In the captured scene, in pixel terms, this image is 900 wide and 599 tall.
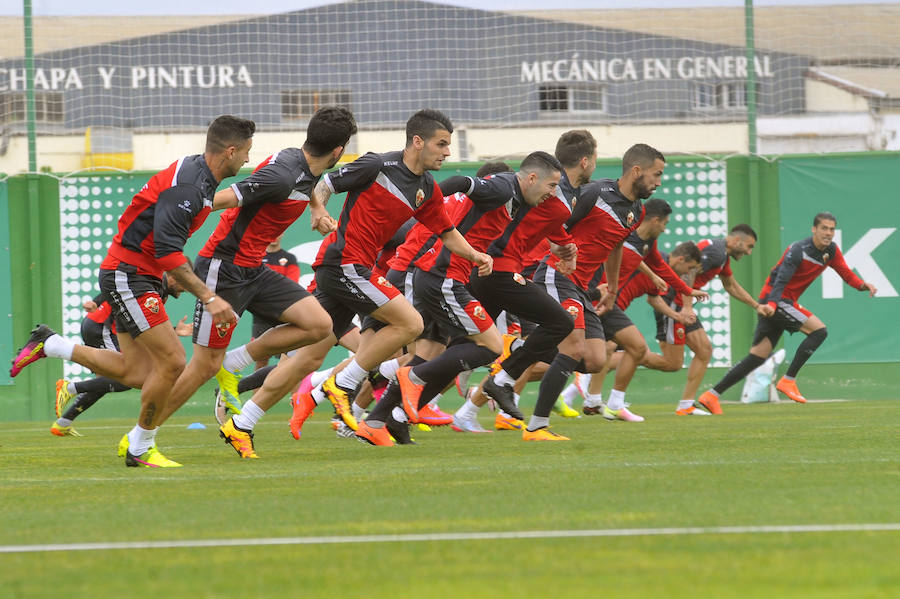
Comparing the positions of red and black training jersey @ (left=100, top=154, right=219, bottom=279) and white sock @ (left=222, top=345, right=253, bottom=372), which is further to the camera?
white sock @ (left=222, top=345, right=253, bottom=372)

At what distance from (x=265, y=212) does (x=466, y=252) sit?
3.99ft

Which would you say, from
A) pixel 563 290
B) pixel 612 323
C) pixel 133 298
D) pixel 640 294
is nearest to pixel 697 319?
pixel 640 294

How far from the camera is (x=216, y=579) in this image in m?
3.46

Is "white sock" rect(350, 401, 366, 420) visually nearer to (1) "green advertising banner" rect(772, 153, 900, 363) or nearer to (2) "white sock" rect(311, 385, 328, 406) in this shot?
(2) "white sock" rect(311, 385, 328, 406)

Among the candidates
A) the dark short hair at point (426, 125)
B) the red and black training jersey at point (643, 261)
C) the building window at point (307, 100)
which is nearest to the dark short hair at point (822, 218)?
the red and black training jersey at point (643, 261)

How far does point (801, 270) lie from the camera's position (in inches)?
546

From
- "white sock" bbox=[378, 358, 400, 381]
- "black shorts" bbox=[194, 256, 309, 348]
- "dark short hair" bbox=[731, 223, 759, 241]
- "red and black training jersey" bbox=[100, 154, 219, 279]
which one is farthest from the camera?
"dark short hair" bbox=[731, 223, 759, 241]

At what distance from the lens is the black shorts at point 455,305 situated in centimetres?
854

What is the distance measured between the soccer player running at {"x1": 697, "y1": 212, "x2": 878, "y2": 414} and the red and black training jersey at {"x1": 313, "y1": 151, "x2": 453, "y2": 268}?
6.48m

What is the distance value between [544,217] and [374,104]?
729 cm

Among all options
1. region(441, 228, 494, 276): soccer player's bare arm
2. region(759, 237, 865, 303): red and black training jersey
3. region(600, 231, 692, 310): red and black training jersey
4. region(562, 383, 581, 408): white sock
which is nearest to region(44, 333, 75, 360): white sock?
region(441, 228, 494, 276): soccer player's bare arm

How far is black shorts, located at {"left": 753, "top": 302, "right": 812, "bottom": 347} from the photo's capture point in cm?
1384

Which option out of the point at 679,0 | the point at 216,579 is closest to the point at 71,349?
the point at 216,579

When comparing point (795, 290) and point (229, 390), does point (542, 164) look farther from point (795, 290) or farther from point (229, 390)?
point (795, 290)
